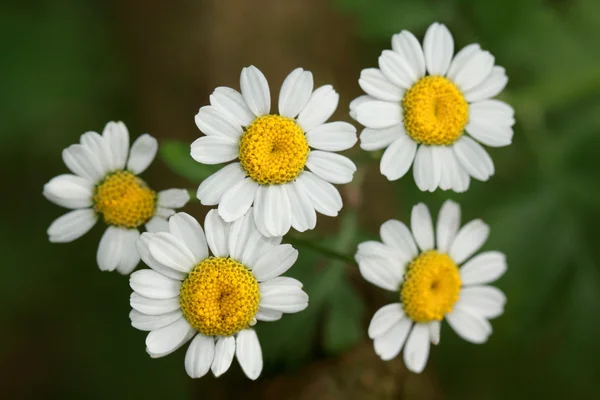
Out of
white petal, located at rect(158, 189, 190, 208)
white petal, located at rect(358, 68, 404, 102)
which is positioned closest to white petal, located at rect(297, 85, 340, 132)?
white petal, located at rect(358, 68, 404, 102)

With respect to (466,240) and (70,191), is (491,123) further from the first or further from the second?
(70,191)

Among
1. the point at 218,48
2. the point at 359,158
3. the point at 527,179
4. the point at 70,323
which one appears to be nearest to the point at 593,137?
the point at 527,179

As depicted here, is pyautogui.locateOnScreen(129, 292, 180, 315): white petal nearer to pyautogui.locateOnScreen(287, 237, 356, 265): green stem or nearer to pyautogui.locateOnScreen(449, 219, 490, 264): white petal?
pyautogui.locateOnScreen(287, 237, 356, 265): green stem

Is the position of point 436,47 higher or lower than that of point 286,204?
higher

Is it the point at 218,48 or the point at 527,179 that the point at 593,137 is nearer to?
the point at 527,179

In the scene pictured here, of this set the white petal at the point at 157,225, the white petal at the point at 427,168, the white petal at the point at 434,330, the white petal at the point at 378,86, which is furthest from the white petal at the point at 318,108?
the white petal at the point at 434,330

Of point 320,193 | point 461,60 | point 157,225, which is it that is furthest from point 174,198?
point 461,60
